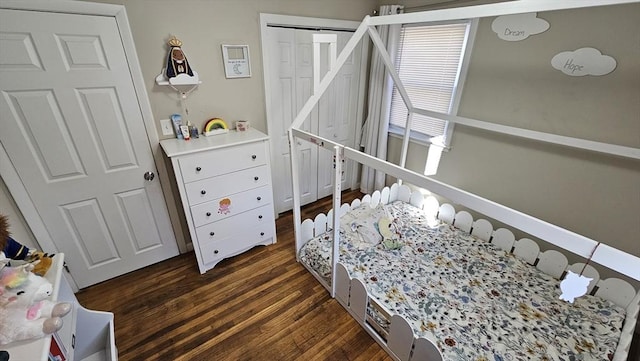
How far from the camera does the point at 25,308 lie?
2.83 ft

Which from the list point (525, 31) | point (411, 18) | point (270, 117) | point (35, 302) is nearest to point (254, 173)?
point (270, 117)

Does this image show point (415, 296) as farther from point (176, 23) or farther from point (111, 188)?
point (176, 23)

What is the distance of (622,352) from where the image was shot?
4.25 feet

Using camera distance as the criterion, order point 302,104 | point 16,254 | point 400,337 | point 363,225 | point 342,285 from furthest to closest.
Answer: point 302,104, point 363,225, point 342,285, point 400,337, point 16,254

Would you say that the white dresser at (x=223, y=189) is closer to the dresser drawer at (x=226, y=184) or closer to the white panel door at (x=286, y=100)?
the dresser drawer at (x=226, y=184)

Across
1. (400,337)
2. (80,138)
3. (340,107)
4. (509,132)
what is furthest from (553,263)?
(80,138)

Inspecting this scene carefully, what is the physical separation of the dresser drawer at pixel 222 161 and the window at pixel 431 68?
5.63ft

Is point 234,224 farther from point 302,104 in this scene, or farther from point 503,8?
point 503,8

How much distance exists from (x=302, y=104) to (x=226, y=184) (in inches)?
46.6

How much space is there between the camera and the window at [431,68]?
7.59 ft

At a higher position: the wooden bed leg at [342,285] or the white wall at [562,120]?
the white wall at [562,120]

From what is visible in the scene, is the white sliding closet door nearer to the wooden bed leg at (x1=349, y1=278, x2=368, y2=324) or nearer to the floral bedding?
the floral bedding

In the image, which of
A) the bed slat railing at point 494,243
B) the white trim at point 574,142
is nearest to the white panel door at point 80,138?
the bed slat railing at point 494,243

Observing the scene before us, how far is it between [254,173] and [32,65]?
1.39 m
